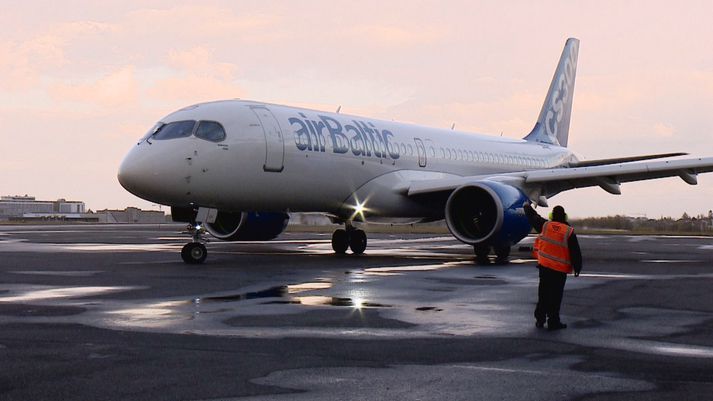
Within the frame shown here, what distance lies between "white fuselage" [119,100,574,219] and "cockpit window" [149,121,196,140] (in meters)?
0.20

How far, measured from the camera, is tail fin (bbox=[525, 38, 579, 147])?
31.6m

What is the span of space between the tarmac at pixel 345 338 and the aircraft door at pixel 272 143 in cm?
426

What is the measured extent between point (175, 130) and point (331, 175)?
408 cm

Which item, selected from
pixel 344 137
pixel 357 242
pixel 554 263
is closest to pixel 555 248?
pixel 554 263

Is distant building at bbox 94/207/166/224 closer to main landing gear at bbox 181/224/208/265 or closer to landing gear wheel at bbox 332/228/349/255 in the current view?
landing gear wheel at bbox 332/228/349/255

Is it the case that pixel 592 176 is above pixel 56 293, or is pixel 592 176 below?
above

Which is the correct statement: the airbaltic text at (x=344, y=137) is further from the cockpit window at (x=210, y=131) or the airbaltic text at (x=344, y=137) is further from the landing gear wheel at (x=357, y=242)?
the landing gear wheel at (x=357, y=242)

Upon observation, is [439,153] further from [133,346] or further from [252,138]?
[133,346]

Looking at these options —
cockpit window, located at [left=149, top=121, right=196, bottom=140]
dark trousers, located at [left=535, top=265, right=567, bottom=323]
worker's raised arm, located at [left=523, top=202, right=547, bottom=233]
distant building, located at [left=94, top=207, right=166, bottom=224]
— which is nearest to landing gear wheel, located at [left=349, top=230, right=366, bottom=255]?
cockpit window, located at [left=149, top=121, right=196, bottom=140]

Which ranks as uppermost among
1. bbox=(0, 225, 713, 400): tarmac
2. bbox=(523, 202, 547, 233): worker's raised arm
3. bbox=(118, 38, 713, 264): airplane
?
bbox=(118, 38, 713, 264): airplane

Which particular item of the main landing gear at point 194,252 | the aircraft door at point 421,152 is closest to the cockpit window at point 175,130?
the main landing gear at point 194,252

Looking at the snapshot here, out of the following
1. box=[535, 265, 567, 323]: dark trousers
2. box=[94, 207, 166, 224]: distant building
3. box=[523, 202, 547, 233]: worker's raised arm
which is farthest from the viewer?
box=[94, 207, 166, 224]: distant building

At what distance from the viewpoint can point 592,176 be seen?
2028 centimetres

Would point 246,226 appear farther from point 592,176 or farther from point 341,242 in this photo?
point 592,176
